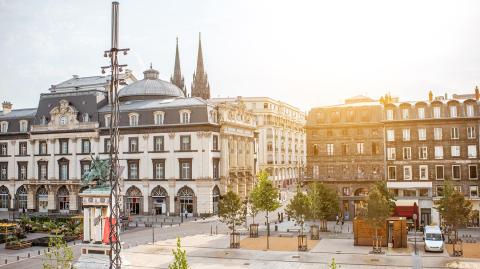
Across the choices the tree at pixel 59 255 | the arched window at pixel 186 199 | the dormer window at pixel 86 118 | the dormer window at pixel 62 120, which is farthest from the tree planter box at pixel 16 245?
the dormer window at pixel 62 120

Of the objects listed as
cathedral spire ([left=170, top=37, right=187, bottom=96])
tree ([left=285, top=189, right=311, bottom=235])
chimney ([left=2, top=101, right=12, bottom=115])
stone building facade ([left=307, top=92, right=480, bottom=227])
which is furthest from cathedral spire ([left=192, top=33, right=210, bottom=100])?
tree ([left=285, top=189, right=311, bottom=235])

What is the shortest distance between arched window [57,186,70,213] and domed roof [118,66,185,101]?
58.5 feet

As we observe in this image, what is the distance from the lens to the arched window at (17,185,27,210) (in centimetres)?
8700

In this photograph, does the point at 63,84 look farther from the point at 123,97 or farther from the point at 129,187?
the point at 129,187

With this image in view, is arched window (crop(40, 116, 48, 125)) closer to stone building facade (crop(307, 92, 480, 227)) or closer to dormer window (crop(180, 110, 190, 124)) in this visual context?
dormer window (crop(180, 110, 190, 124))

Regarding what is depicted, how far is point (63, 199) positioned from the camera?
276ft

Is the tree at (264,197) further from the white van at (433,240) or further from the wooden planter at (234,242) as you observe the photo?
the white van at (433,240)

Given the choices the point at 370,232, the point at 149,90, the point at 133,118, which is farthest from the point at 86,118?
the point at 370,232

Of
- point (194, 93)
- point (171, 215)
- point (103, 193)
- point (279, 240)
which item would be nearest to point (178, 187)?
point (171, 215)

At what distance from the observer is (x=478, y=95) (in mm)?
63781

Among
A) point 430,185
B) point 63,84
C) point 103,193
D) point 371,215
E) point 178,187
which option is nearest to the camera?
point 103,193

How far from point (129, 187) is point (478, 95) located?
164ft

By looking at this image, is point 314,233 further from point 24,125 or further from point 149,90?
point 24,125

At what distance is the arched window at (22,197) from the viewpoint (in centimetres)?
8700
